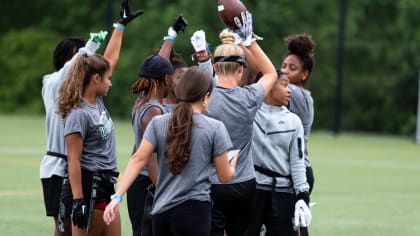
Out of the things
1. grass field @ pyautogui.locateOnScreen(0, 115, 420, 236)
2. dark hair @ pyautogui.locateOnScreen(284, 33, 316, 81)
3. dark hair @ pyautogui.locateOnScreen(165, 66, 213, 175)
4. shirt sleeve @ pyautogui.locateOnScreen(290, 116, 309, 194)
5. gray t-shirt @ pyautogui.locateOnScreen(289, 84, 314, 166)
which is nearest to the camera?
dark hair @ pyautogui.locateOnScreen(165, 66, 213, 175)

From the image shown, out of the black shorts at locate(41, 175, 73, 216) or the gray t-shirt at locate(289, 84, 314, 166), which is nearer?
the black shorts at locate(41, 175, 73, 216)

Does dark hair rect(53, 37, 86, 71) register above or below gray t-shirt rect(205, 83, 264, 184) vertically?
above

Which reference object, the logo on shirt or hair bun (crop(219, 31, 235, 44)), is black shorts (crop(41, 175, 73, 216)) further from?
hair bun (crop(219, 31, 235, 44))

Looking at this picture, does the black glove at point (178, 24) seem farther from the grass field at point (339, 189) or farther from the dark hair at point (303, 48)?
the grass field at point (339, 189)

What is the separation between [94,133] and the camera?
6.89m

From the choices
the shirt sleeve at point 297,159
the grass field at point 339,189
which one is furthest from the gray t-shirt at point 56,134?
the grass field at point 339,189

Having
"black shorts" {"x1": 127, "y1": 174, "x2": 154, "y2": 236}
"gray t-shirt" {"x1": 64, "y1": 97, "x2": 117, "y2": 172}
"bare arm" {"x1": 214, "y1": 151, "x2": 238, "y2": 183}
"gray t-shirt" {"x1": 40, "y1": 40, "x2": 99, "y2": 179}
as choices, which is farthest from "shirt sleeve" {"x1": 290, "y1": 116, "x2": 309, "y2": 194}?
"gray t-shirt" {"x1": 40, "y1": 40, "x2": 99, "y2": 179}

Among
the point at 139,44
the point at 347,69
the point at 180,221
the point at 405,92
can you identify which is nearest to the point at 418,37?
the point at 405,92

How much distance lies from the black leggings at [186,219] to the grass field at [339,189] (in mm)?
4551

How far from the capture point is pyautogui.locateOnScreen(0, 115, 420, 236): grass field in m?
11.1

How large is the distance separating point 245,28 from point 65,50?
164 cm

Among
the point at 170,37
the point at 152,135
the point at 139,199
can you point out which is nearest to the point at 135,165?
the point at 152,135

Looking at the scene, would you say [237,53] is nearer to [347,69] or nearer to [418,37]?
[418,37]

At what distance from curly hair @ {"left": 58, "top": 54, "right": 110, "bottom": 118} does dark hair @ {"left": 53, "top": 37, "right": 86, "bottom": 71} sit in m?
0.92
